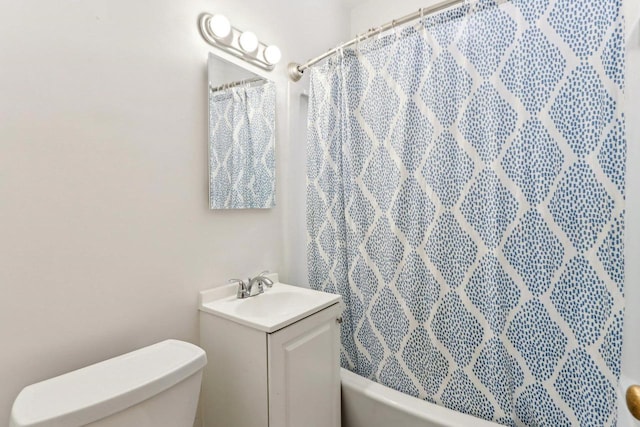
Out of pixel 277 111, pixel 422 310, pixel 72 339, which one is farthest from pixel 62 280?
pixel 422 310

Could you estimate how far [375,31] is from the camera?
1.50 metres

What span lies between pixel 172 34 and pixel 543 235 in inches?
65.0

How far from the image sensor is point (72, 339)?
96 centimetres

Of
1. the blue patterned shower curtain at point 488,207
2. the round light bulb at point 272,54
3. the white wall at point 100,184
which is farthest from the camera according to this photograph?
the round light bulb at point 272,54

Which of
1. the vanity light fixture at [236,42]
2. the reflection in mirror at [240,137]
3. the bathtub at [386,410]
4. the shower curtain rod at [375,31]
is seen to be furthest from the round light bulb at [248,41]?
the bathtub at [386,410]

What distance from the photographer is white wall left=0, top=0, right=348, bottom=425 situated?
2.85 feet

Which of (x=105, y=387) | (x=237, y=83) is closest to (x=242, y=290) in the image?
(x=105, y=387)

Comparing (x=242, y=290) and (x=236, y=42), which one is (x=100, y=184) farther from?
(x=236, y=42)

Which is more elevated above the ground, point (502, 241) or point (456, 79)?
point (456, 79)

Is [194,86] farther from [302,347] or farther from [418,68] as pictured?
[302,347]

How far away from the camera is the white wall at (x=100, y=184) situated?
867 mm

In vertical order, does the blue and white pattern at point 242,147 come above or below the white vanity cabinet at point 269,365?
above

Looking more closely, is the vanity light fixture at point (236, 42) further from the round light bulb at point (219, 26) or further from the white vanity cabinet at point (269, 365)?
the white vanity cabinet at point (269, 365)

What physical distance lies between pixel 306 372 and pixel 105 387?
695 mm
